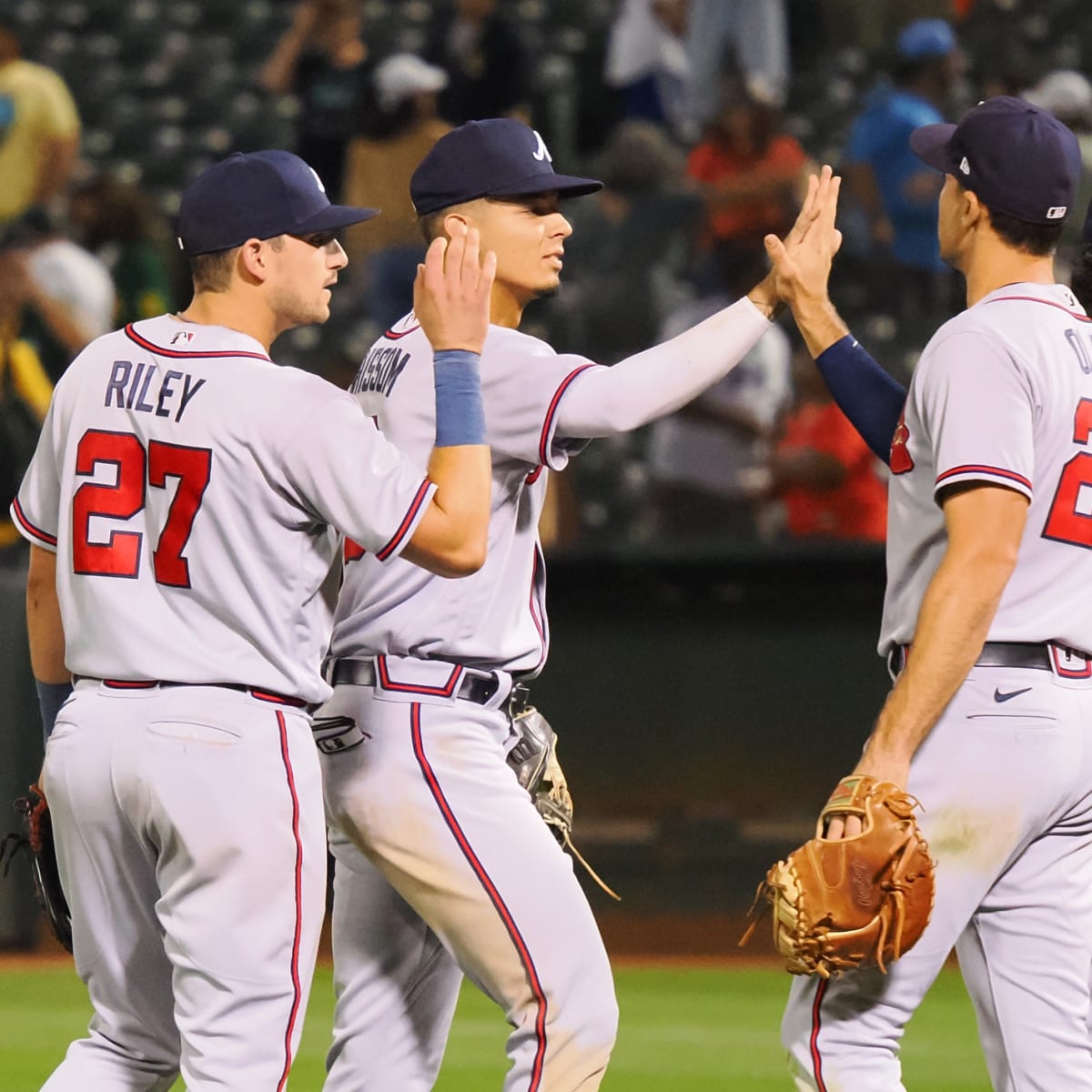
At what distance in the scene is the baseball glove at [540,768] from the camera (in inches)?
135

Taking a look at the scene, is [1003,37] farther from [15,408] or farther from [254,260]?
[254,260]

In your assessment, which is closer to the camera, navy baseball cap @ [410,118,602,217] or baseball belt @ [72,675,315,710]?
baseball belt @ [72,675,315,710]

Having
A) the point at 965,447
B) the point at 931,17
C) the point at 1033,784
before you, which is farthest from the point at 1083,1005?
the point at 931,17

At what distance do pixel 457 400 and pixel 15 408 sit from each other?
5.36 m

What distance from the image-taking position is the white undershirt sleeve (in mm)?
3148

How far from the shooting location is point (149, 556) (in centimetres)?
301

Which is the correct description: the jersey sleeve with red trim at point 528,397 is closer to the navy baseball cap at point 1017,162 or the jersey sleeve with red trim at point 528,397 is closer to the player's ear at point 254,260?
the player's ear at point 254,260

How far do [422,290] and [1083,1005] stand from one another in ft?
5.08

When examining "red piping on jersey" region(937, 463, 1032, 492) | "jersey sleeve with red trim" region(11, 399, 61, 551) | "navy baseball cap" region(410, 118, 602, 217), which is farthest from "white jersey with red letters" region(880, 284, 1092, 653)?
"jersey sleeve with red trim" region(11, 399, 61, 551)

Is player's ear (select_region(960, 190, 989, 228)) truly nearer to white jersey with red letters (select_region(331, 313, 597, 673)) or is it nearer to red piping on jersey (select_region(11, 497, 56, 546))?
white jersey with red letters (select_region(331, 313, 597, 673))

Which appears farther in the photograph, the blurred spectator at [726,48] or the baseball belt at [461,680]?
the blurred spectator at [726,48]

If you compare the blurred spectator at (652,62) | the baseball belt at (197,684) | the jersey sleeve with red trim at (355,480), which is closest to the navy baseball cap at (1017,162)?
the jersey sleeve with red trim at (355,480)

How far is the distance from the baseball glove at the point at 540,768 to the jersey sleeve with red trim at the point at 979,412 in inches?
35.1

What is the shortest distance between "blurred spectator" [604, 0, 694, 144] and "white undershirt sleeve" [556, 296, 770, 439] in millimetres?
6124
